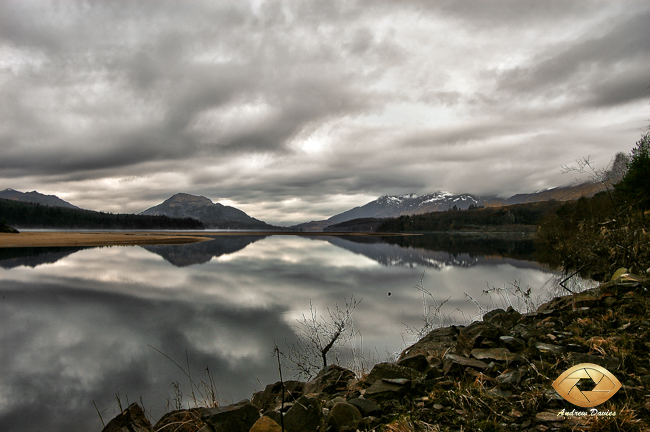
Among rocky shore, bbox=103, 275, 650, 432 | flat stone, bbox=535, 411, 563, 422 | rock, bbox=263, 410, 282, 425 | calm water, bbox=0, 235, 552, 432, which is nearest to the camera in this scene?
flat stone, bbox=535, 411, 563, 422

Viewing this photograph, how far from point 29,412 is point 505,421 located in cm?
1029

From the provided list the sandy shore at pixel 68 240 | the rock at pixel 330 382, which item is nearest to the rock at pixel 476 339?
the rock at pixel 330 382

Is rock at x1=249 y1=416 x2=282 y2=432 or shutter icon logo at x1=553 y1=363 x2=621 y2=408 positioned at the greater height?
shutter icon logo at x1=553 y1=363 x2=621 y2=408

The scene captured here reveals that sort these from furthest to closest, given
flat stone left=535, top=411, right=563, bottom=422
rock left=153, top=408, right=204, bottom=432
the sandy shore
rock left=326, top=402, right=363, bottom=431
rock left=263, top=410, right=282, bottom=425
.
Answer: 1. the sandy shore
2. rock left=153, top=408, right=204, bottom=432
3. rock left=263, top=410, right=282, bottom=425
4. rock left=326, top=402, right=363, bottom=431
5. flat stone left=535, top=411, right=563, bottom=422

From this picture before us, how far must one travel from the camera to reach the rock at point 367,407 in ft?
14.6

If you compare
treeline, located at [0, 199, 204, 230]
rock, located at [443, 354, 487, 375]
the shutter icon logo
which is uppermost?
treeline, located at [0, 199, 204, 230]

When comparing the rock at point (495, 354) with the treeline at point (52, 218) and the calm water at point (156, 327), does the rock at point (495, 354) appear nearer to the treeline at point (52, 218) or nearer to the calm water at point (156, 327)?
the calm water at point (156, 327)

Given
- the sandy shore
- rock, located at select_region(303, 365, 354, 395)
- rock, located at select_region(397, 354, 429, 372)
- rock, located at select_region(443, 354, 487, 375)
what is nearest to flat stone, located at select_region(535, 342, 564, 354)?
rock, located at select_region(443, 354, 487, 375)

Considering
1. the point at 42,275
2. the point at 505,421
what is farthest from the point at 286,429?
the point at 42,275

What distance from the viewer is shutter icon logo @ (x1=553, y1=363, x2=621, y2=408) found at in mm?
3113

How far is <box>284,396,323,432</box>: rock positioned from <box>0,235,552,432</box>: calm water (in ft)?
15.5

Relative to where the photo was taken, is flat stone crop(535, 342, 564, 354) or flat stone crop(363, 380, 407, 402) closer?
flat stone crop(363, 380, 407, 402)

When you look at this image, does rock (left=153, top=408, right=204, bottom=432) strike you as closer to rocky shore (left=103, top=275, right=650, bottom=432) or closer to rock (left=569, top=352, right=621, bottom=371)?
rocky shore (left=103, top=275, right=650, bottom=432)

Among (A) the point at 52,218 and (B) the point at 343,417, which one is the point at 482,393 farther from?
(A) the point at 52,218
